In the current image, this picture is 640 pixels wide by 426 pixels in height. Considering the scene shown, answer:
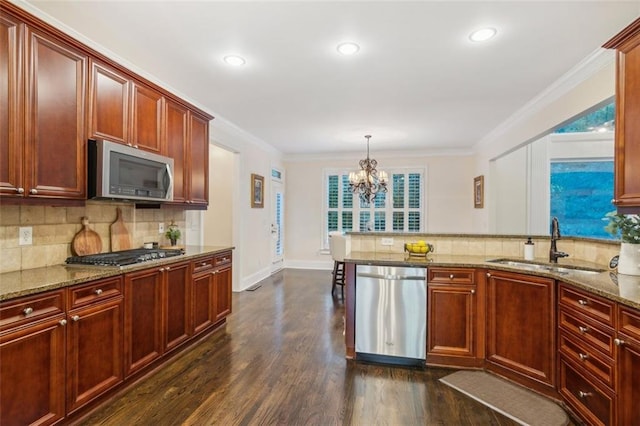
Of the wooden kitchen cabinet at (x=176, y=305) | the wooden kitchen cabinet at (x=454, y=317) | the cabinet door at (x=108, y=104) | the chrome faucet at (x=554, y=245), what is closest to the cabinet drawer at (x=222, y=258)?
the wooden kitchen cabinet at (x=176, y=305)

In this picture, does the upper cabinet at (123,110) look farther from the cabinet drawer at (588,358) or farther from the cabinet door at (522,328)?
the cabinet drawer at (588,358)

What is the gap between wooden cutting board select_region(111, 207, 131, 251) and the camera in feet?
9.36

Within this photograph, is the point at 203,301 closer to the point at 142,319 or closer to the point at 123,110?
the point at 142,319

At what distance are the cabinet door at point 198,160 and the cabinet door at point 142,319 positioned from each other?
116cm

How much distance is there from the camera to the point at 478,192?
20.6 ft

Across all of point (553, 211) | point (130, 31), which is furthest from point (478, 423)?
point (553, 211)

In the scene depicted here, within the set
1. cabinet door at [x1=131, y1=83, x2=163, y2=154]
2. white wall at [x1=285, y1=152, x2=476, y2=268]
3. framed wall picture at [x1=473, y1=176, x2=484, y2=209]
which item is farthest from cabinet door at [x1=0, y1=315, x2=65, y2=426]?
framed wall picture at [x1=473, y1=176, x2=484, y2=209]

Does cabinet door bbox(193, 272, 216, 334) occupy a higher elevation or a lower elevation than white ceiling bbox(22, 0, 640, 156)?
lower

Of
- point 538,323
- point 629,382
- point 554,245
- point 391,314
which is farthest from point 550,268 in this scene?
point 391,314

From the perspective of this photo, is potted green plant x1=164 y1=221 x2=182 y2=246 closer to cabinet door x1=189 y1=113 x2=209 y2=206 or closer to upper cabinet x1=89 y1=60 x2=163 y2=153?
cabinet door x1=189 y1=113 x2=209 y2=206

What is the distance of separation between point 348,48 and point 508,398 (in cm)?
A: 290

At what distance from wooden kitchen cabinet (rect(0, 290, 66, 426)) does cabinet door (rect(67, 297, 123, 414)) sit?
0.06 meters

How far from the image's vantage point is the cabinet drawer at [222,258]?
3410 mm

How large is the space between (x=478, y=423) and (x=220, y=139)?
4.29m
